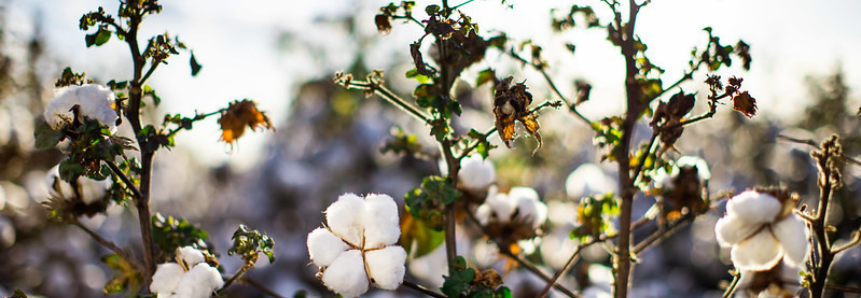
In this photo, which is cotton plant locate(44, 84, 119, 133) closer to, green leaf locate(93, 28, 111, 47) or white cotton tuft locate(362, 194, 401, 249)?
green leaf locate(93, 28, 111, 47)

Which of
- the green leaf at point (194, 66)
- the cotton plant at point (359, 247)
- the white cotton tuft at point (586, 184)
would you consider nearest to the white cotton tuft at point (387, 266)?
the cotton plant at point (359, 247)

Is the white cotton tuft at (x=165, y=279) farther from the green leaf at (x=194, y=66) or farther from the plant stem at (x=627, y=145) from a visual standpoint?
the plant stem at (x=627, y=145)

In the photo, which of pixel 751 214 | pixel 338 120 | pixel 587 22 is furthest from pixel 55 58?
pixel 751 214

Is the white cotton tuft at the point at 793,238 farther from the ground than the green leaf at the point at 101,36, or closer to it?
closer to it

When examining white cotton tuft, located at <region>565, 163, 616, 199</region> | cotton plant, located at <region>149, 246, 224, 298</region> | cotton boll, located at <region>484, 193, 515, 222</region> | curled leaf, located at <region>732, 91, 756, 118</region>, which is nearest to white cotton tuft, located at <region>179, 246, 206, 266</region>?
cotton plant, located at <region>149, 246, 224, 298</region>

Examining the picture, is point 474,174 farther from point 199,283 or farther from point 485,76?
Answer: point 199,283

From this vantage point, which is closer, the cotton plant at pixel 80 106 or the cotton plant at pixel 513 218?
the cotton plant at pixel 80 106

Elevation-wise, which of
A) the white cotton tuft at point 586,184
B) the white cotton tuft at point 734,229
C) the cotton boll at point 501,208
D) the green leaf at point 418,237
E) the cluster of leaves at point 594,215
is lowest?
the white cotton tuft at point 734,229
